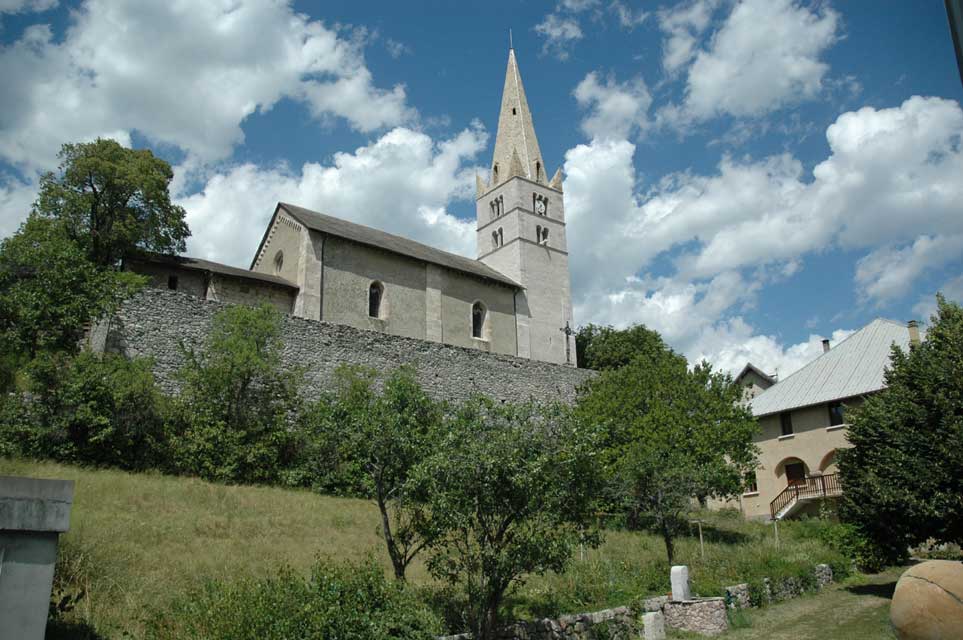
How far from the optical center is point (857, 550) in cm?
2027

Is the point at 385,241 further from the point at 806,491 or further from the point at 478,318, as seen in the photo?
the point at 806,491

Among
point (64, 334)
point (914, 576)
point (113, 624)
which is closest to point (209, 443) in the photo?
point (64, 334)

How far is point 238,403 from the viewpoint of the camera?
802 inches

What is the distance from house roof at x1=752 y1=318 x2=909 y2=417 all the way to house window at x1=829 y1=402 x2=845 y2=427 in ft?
1.73

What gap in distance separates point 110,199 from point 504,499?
26019 mm

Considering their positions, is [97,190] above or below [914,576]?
above

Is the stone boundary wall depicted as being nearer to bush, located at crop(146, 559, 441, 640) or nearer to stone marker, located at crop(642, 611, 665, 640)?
stone marker, located at crop(642, 611, 665, 640)

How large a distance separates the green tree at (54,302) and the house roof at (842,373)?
27354 millimetres

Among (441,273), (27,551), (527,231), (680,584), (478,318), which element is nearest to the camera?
(27,551)

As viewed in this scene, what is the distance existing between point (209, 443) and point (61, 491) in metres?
12.8

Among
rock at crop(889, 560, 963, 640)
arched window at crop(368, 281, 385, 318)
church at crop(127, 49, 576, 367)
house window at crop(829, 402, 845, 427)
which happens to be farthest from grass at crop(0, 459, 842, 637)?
arched window at crop(368, 281, 385, 318)

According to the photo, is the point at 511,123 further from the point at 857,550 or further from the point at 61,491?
the point at 61,491

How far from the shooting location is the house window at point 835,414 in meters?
30.4

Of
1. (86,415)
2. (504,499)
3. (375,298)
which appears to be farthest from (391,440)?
(375,298)
